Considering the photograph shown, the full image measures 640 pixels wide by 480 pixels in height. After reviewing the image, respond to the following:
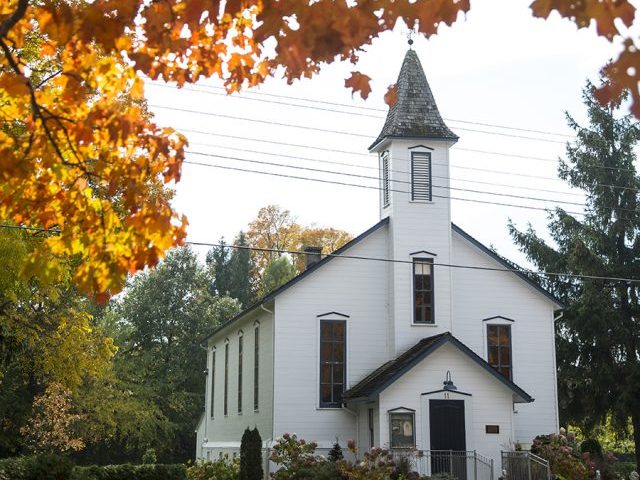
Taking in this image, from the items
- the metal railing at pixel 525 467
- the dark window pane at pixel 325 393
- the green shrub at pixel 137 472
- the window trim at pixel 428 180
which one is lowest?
the green shrub at pixel 137 472

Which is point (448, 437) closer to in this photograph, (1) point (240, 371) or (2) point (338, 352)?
(2) point (338, 352)

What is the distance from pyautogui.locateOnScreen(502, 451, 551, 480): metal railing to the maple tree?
1980cm

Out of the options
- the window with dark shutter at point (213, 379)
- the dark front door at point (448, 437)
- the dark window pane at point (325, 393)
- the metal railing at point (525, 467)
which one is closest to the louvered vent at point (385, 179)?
the dark window pane at point (325, 393)

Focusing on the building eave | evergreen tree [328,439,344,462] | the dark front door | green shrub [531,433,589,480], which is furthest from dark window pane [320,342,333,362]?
green shrub [531,433,589,480]

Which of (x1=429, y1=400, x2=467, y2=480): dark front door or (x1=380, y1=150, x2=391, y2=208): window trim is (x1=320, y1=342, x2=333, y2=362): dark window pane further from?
(x1=380, y1=150, x2=391, y2=208): window trim

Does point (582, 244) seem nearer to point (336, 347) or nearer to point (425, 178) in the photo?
point (425, 178)

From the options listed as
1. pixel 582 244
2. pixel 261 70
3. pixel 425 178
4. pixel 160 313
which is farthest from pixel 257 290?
pixel 261 70

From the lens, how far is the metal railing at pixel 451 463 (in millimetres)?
25812

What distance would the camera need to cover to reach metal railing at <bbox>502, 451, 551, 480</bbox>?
2500 cm

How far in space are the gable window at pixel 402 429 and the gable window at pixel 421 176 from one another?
24.3ft

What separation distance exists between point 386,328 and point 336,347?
1783 millimetres

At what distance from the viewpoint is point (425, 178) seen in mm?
30469

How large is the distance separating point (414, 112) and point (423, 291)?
240 inches

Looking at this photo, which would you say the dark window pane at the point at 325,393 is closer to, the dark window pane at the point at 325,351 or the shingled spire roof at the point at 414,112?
the dark window pane at the point at 325,351
